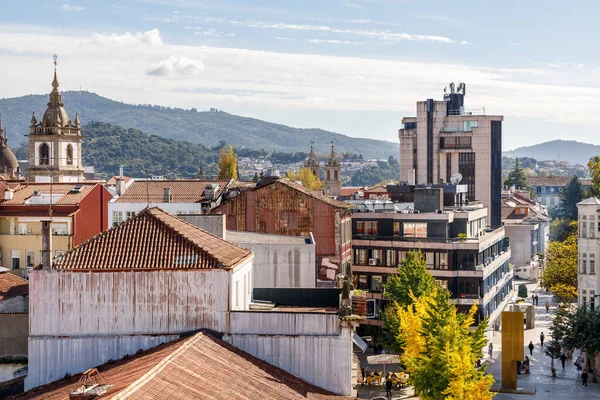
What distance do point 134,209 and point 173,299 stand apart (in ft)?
112

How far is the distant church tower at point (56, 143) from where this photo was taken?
120m

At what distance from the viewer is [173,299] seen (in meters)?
34.4

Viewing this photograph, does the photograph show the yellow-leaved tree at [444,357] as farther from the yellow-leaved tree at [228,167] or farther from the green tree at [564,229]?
the yellow-leaved tree at [228,167]

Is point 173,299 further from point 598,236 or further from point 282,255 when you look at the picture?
point 598,236

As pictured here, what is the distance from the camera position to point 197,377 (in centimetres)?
2898

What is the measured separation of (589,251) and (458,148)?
210 ft

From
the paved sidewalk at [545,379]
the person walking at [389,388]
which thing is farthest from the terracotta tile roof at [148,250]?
the paved sidewalk at [545,379]

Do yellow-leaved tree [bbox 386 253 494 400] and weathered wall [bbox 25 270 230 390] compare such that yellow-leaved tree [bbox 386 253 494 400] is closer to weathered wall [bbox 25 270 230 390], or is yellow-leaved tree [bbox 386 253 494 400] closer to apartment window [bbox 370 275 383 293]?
weathered wall [bbox 25 270 230 390]

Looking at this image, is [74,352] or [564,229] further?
[564,229]

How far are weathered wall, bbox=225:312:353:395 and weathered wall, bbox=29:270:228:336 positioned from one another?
90cm

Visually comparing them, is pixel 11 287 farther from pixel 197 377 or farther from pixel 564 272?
pixel 564 272

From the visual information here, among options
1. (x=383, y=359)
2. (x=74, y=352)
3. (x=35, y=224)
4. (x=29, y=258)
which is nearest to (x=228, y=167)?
(x=35, y=224)

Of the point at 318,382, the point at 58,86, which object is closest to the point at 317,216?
the point at 318,382

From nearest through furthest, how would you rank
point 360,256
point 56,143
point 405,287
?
point 405,287 < point 360,256 < point 56,143
